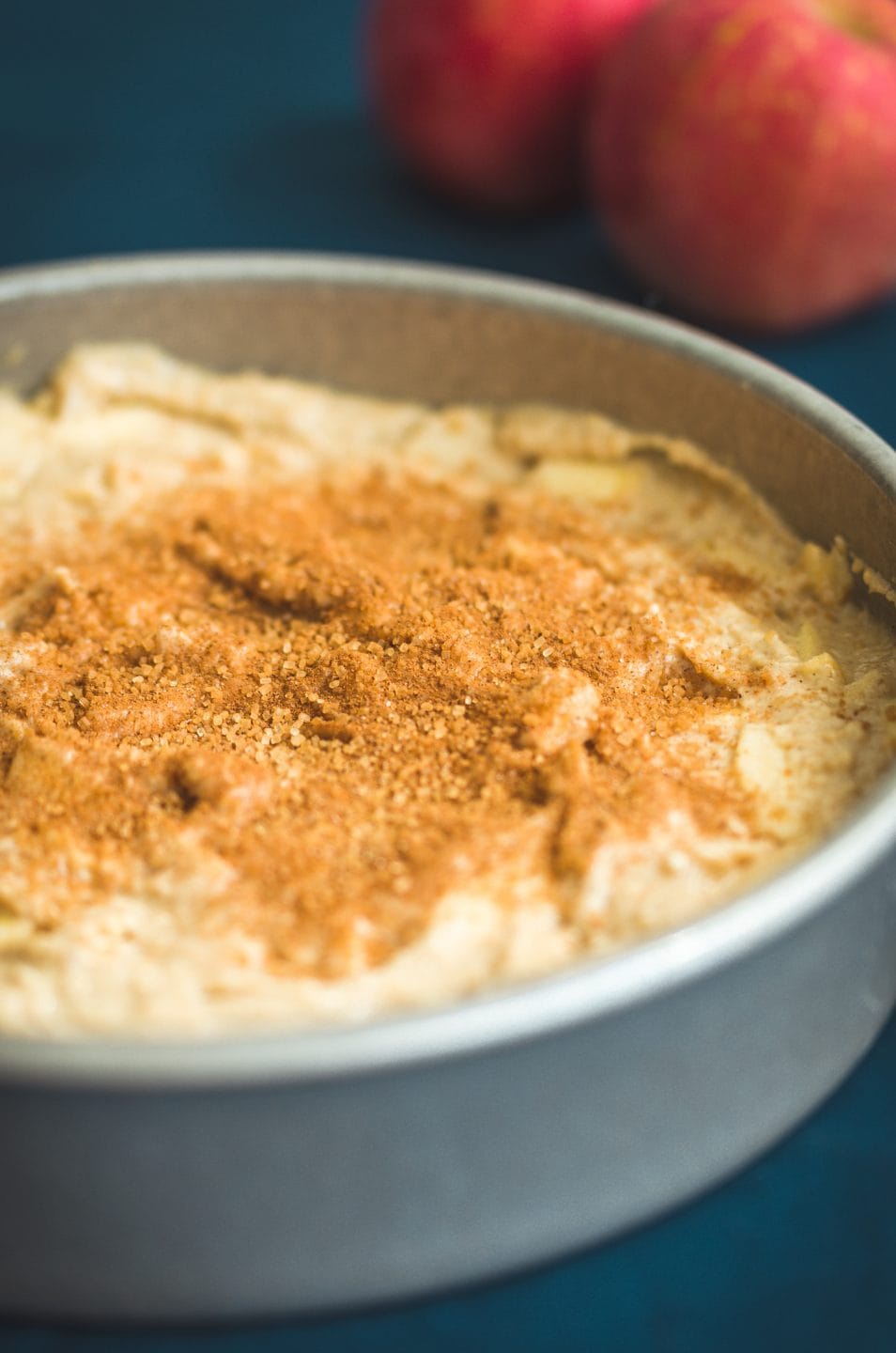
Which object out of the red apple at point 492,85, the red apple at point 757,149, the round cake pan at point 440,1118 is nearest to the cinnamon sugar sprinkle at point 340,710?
the round cake pan at point 440,1118

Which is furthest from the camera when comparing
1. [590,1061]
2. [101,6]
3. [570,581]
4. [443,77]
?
[101,6]

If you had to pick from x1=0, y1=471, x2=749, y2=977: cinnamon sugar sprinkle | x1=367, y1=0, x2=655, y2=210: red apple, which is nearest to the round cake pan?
x1=0, y1=471, x2=749, y2=977: cinnamon sugar sprinkle

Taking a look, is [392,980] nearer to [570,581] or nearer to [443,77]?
[570,581]

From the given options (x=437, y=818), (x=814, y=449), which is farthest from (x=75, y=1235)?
(x=814, y=449)

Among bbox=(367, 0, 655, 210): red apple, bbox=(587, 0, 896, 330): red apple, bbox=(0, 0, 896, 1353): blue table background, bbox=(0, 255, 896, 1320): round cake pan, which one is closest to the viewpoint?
bbox=(0, 255, 896, 1320): round cake pan

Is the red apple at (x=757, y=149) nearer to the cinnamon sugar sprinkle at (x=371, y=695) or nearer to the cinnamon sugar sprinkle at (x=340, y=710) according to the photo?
the cinnamon sugar sprinkle at (x=371, y=695)

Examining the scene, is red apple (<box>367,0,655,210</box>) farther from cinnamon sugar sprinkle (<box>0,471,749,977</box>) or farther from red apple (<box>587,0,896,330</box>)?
cinnamon sugar sprinkle (<box>0,471,749,977</box>)

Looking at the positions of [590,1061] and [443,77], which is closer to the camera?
[590,1061]
